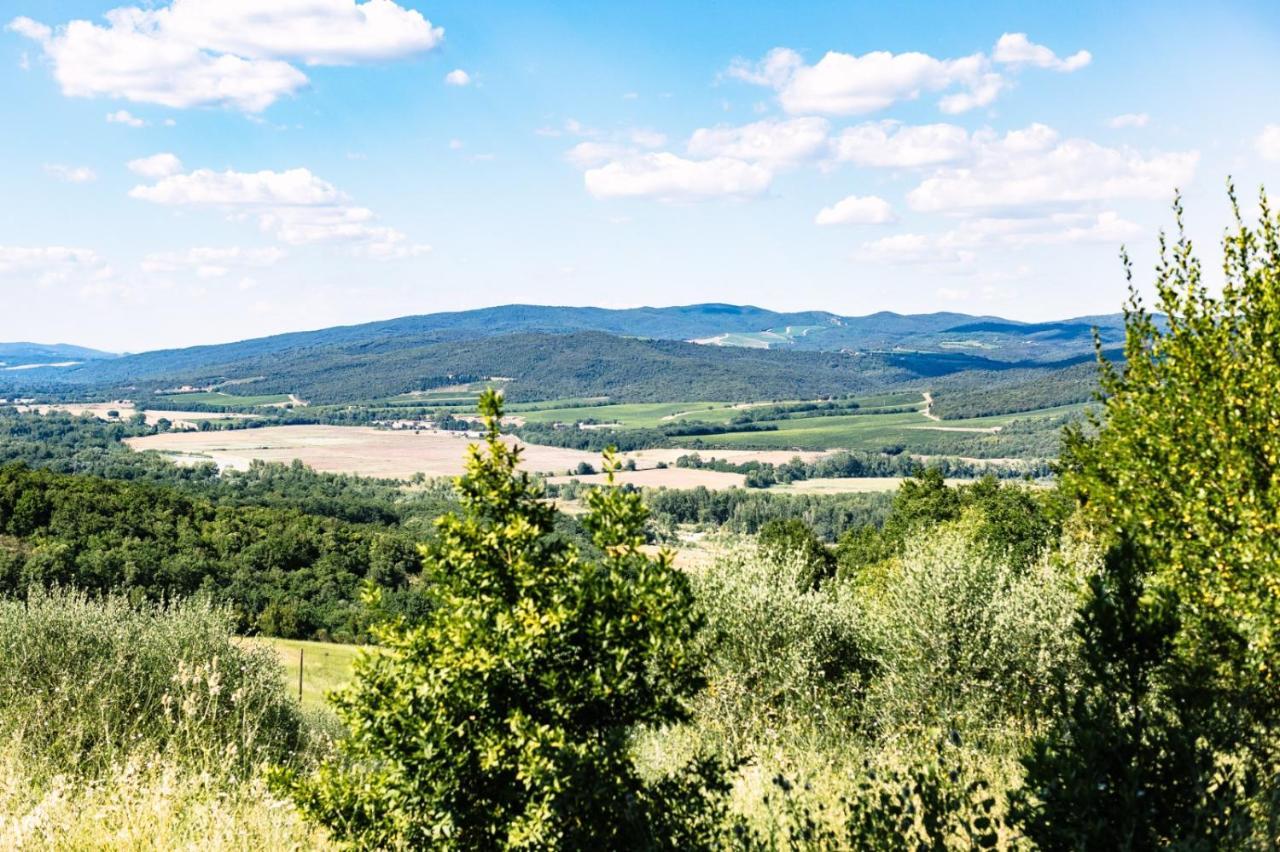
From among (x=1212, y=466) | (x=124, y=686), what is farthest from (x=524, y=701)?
(x=124, y=686)

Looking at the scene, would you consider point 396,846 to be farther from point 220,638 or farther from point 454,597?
point 220,638

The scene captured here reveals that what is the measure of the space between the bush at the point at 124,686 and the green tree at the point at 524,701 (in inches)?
194

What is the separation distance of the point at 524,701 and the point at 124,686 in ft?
43.3

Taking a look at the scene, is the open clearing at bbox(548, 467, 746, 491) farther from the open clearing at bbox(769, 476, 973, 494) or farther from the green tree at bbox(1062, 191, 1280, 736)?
the green tree at bbox(1062, 191, 1280, 736)

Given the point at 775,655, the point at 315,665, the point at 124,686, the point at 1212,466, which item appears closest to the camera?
the point at 1212,466

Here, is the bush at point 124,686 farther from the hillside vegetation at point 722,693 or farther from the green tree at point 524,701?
the green tree at point 524,701

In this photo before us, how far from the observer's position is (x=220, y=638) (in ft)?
71.2

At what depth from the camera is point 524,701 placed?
26.7 ft

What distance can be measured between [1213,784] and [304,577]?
265 feet

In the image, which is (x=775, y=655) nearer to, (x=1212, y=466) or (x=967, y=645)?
(x=967, y=645)

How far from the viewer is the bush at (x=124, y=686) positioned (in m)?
14.0

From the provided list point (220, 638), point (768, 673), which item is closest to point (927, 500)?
point (768, 673)

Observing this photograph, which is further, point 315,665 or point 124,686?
point 315,665

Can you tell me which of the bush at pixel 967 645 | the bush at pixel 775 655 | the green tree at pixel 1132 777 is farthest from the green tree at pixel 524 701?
the bush at pixel 967 645
